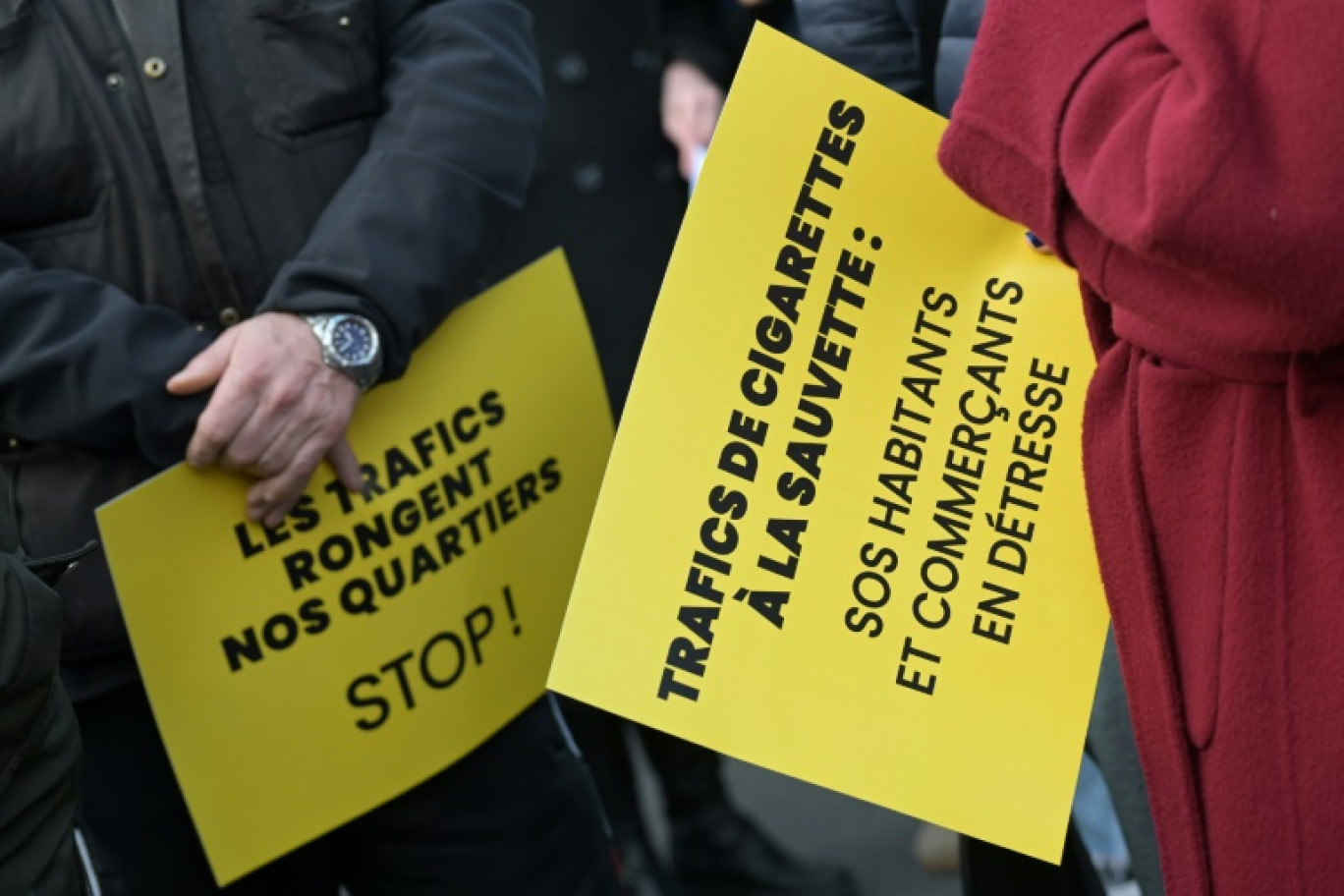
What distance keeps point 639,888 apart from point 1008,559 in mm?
1755

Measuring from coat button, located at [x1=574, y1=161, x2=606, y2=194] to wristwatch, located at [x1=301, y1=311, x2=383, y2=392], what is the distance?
1140 mm

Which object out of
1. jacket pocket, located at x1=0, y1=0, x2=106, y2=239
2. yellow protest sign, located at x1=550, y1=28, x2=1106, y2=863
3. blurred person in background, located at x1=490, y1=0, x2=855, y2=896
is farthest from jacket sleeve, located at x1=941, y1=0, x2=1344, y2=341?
blurred person in background, located at x1=490, y1=0, x2=855, y2=896

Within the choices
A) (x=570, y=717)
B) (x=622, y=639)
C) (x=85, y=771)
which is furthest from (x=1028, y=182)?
(x=570, y=717)

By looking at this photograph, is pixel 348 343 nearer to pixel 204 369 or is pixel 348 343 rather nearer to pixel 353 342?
pixel 353 342

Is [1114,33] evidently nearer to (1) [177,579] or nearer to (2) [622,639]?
(2) [622,639]

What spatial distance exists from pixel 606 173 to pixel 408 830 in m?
1.34

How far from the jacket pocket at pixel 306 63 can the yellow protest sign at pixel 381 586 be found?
29 cm

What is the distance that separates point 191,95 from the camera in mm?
2018

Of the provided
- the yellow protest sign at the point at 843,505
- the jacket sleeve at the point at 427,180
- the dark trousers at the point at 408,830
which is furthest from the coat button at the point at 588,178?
the yellow protest sign at the point at 843,505

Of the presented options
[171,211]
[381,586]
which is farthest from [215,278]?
[381,586]

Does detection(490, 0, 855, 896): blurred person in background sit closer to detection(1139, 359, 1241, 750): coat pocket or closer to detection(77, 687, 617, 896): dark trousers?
detection(77, 687, 617, 896): dark trousers

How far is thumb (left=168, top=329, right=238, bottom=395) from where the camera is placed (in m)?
1.94

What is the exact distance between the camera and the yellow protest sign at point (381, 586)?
1.98m

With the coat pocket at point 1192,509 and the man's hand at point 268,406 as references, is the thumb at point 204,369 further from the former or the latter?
the coat pocket at point 1192,509
